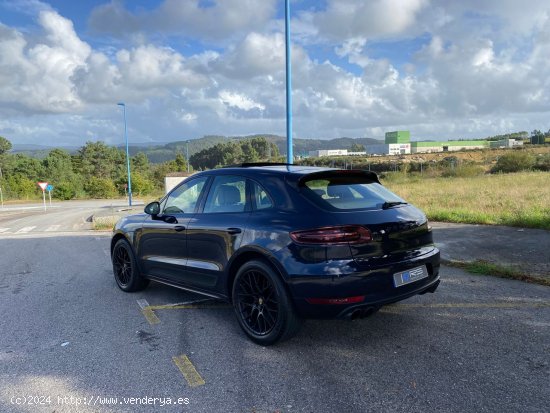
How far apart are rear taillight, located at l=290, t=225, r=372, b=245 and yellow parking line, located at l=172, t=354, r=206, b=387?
135 centimetres

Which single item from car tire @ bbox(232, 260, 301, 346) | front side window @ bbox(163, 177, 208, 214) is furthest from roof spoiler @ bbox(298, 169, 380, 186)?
front side window @ bbox(163, 177, 208, 214)

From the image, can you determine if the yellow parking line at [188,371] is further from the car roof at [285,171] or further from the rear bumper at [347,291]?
the car roof at [285,171]

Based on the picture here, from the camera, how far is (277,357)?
3.71 metres

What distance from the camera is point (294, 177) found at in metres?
4.00

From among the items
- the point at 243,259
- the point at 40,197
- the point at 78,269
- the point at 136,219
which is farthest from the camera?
the point at 40,197

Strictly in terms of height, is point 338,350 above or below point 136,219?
below

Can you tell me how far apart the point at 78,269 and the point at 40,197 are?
6354 centimetres

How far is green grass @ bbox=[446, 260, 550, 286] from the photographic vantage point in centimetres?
576

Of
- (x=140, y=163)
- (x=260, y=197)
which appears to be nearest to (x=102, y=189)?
(x=140, y=163)

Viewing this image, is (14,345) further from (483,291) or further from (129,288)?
(483,291)

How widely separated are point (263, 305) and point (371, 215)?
51.3 inches

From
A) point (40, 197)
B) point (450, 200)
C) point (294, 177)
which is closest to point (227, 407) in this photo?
point (294, 177)

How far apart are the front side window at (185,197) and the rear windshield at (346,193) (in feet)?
4.98

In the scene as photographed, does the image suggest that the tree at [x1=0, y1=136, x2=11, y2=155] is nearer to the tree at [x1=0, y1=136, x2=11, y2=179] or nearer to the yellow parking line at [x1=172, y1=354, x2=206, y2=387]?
the tree at [x1=0, y1=136, x2=11, y2=179]
